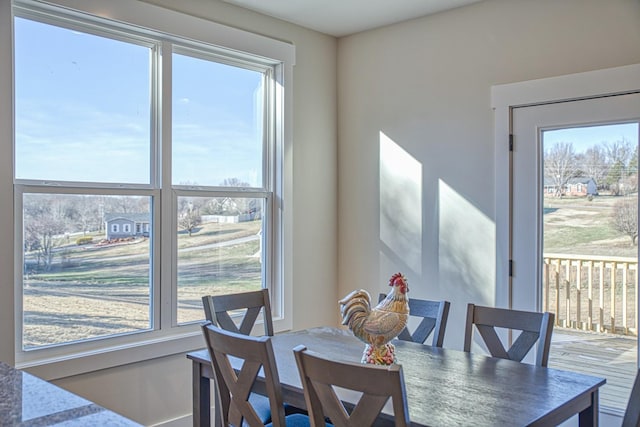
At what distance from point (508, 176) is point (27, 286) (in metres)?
2.76

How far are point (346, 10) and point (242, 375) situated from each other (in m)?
2.63

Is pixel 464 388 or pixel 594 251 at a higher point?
pixel 594 251

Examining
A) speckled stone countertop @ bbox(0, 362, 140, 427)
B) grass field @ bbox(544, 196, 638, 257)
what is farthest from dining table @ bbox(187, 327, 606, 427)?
grass field @ bbox(544, 196, 638, 257)

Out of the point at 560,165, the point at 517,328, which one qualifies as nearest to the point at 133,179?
the point at 517,328

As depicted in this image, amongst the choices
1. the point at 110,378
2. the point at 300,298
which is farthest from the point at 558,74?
the point at 110,378

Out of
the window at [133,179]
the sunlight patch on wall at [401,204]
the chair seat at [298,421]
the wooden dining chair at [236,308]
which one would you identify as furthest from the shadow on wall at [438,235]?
the chair seat at [298,421]

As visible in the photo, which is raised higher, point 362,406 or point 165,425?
point 362,406

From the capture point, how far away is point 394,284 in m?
2.16

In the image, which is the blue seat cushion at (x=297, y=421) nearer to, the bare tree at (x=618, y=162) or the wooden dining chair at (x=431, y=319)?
the wooden dining chair at (x=431, y=319)

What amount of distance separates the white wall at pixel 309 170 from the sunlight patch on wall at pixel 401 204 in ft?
1.45

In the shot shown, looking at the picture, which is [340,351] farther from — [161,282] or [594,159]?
[594,159]

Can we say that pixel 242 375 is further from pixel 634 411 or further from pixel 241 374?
pixel 634 411

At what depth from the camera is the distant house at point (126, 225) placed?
3236 mm

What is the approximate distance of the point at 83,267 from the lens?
10.3 ft
